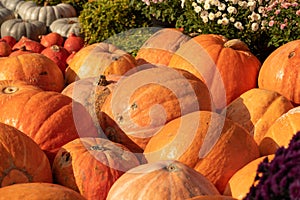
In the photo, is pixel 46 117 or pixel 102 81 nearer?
pixel 46 117

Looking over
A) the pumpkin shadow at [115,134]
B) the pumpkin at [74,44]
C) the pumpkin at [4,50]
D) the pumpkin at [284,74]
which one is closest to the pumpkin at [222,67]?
the pumpkin at [284,74]

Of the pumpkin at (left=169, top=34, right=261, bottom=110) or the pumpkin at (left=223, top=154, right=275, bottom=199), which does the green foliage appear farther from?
the pumpkin at (left=223, top=154, right=275, bottom=199)

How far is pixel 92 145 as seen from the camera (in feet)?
8.98

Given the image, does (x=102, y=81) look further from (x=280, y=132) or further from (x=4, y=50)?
(x=4, y=50)

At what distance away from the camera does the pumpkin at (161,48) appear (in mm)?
4293

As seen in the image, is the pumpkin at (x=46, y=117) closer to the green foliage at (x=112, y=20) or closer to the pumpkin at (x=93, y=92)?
the pumpkin at (x=93, y=92)

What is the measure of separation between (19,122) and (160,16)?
3545mm

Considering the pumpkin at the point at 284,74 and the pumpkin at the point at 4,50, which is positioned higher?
the pumpkin at the point at 284,74

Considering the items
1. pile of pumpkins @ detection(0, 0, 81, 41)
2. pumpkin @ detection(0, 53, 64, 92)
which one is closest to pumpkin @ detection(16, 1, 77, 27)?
pile of pumpkins @ detection(0, 0, 81, 41)

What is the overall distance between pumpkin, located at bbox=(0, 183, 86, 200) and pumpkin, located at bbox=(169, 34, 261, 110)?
1.68 meters

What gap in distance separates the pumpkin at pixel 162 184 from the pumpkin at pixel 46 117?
2.36 feet

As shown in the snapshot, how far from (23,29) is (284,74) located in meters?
5.71

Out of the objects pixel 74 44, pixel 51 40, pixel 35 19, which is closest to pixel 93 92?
pixel 74 44

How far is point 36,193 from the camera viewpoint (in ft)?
6.63
